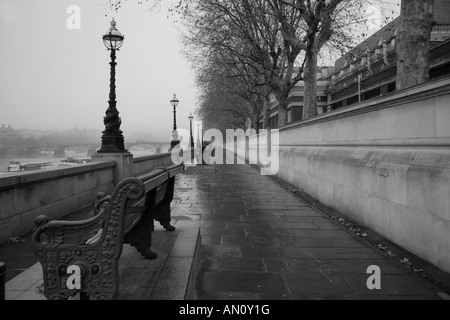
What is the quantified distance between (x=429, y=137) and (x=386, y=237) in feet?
5.49

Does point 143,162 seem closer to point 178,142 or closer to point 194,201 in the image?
point 194,201

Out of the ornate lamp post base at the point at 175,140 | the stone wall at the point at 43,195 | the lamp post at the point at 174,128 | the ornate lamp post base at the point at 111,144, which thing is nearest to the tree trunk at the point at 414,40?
the stone wall at the point at 43,195

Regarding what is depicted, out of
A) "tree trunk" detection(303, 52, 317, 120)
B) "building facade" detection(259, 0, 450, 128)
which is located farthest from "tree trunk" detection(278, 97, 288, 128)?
"tree trunk" detection(303, 52, 317, 120)

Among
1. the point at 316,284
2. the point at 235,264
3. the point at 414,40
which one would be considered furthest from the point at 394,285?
the point at 414,40

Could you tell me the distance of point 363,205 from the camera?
5887 millimetres

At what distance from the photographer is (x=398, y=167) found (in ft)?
15.7

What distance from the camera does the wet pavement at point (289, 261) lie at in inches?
131

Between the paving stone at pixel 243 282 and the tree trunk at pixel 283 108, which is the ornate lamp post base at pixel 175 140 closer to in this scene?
the tree trunk at pixel 283 108

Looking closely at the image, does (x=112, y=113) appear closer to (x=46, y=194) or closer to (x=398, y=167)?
(x=46, y=194)

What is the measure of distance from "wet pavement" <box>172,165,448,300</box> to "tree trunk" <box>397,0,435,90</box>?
3390 millimetres

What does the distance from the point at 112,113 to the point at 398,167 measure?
9.22 meters

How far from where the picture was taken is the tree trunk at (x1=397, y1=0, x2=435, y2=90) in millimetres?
6234

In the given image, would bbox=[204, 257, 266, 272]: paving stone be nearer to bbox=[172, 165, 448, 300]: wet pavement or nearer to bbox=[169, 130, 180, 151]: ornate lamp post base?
bbox=[172, 165, 448, 300]: wet pavement
